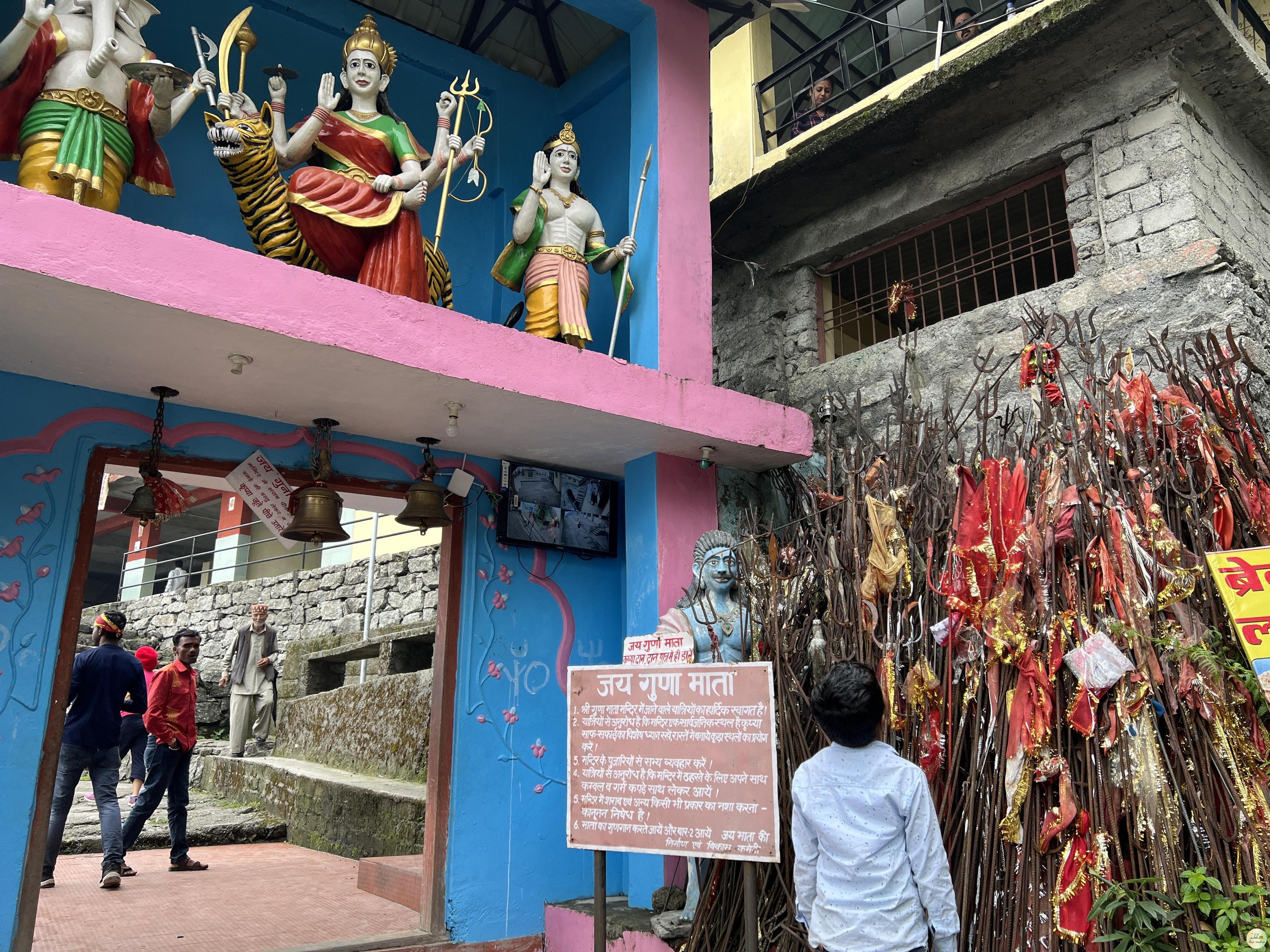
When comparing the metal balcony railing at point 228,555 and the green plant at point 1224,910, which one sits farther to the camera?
the metal balcony railing at point 228,555

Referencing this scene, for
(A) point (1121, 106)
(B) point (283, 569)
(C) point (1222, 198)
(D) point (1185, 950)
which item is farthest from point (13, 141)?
(B) point (283, 569)

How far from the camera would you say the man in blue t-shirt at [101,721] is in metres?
5.23

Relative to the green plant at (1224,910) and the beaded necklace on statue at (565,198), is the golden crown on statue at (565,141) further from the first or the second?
the green plant at (1224,910)

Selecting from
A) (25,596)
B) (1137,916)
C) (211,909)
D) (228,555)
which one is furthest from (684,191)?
(228,555)

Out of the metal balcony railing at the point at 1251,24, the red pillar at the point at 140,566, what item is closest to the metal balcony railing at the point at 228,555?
the red pillar at the point at 140,566

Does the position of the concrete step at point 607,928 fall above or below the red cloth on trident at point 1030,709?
below

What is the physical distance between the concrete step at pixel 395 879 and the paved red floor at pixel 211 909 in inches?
1.9

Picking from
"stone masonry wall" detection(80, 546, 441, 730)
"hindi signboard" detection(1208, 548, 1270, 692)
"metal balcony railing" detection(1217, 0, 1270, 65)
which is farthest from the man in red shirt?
"metal balcony railing" detection(1217, 0, 1270, 65)

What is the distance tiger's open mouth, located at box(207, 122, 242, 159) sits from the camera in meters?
4.36

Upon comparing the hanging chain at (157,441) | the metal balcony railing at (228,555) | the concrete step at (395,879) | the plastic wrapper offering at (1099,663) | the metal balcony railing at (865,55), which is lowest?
the concrete step at (395,879)

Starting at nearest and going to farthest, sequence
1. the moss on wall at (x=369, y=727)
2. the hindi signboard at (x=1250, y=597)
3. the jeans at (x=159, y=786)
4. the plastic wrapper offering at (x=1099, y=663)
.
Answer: the hindi signboard at (x=1250, y=597)
the plastic wrapper offering at (x=1099, y=663)
the jeans at (x=159, y=786)
the moss on wall at (x=369, y=727)

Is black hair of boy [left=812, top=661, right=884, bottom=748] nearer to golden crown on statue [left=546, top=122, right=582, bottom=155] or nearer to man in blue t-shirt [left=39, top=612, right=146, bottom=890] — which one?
golden crown on statue [left=546, top=122, right=582, bottom=155]

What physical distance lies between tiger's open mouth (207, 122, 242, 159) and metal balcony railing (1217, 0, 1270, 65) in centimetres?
565

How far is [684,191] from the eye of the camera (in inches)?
232
